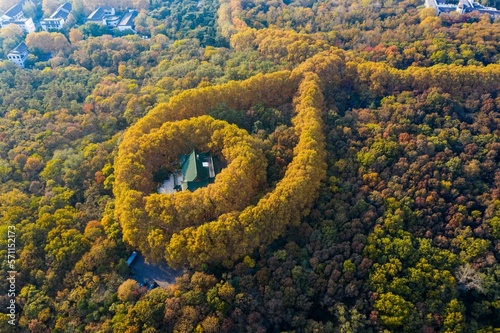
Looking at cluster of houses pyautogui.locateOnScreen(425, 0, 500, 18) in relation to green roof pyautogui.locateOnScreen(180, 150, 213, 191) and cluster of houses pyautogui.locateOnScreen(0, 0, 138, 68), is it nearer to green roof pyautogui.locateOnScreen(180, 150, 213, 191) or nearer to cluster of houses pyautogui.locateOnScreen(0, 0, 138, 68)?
green roof pyautogui.locateOnScreen(180, 150, 213, 191)

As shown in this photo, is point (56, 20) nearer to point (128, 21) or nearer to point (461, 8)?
point (128, 21)

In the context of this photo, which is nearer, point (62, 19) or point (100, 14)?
point (62, 19)

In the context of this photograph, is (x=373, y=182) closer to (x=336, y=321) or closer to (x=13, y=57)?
(x=336, y=321)

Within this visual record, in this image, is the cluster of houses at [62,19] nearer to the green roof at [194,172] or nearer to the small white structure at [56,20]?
the small white structure at [56,20]

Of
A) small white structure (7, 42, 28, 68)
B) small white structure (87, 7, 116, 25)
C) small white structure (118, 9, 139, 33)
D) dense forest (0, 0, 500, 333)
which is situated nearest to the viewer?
dense forest (0, 0, 500, 333)

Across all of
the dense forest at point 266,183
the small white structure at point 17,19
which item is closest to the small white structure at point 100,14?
the small white structure at point 17,19

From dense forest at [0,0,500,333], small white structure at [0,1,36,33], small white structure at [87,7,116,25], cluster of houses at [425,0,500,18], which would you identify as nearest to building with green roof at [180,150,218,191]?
dense forest at [0,0,500,333]

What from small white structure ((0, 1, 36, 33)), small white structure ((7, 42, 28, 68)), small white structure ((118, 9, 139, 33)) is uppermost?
small white structure ((0, 1, 36, 33))

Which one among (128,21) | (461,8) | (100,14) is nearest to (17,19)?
(100,14)
